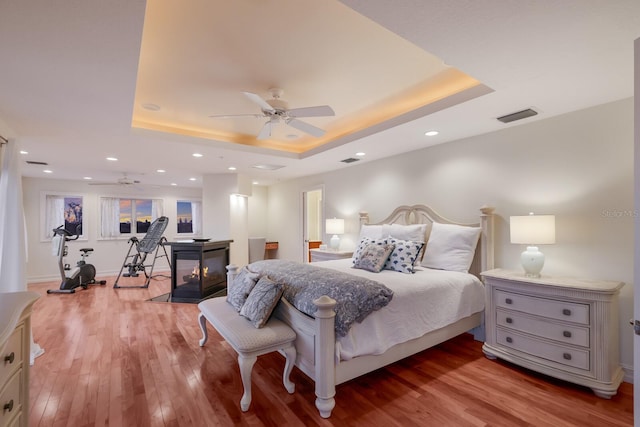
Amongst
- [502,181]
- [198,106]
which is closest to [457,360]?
[502,181]

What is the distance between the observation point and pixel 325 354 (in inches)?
75.1

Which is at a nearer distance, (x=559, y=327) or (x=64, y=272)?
(x=559, y=327)

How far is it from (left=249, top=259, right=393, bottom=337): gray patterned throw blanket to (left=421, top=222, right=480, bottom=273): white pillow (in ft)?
4.23

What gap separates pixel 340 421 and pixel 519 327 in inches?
68.5

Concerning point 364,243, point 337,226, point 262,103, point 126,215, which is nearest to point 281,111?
point 262,103

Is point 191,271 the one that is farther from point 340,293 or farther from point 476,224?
point 476,224

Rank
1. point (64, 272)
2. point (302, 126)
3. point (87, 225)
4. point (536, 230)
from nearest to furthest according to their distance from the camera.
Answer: point (536, 230) → point (302, 126) → point (64, 272) → point (87, 225)

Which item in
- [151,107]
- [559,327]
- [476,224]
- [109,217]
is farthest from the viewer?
[109,217]

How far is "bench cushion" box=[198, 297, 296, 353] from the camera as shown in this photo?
1995mm

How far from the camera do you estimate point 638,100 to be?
3.75 ft

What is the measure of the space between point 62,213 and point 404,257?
296 inches

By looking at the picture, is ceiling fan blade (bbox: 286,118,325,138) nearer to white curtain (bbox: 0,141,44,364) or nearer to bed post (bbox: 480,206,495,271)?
bed post (bbox: 480,206,495,271)

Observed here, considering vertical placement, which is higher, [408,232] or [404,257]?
[408,232]

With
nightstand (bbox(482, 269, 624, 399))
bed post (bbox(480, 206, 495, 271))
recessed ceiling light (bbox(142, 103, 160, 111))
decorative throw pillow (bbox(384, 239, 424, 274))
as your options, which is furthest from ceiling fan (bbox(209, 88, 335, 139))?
nightstand (bbox(482, 269, 624, 399))
